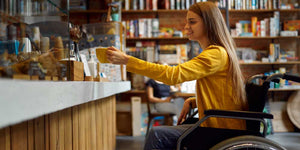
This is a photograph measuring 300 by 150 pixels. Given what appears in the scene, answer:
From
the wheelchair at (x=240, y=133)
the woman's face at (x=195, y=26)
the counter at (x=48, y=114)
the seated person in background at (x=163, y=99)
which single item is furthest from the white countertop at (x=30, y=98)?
the seated person in background at (x=163, y=99)

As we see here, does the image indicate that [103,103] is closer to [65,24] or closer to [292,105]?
[65,24]

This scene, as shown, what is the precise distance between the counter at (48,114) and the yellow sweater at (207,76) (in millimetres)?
293

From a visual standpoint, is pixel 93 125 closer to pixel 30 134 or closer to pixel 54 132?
pixel 54 132

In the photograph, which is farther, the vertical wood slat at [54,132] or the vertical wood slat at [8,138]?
the vertical wood slat at [54,132]

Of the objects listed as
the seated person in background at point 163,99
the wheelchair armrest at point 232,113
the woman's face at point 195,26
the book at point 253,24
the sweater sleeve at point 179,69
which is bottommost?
the seated person in background at point 163,99

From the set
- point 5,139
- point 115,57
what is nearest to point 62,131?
point 115,57

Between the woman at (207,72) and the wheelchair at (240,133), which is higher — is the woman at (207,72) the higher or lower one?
the higher one

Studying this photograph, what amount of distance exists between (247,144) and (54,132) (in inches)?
29.9

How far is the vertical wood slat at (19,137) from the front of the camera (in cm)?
92

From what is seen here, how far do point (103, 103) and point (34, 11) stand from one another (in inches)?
65.2

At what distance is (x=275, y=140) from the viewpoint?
4.20m

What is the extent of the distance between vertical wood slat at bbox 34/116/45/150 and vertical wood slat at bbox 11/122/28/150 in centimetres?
9

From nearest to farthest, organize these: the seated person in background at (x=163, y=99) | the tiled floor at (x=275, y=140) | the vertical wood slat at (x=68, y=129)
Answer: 1. the vertical wood slat at (x=68, y=129)
2. the tiled floor at (x=275, y=140)
3. the seated person in background at (x=163, y=99)

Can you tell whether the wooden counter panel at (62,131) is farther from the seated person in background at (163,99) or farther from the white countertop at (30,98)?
the seated person in background at (163,99)
